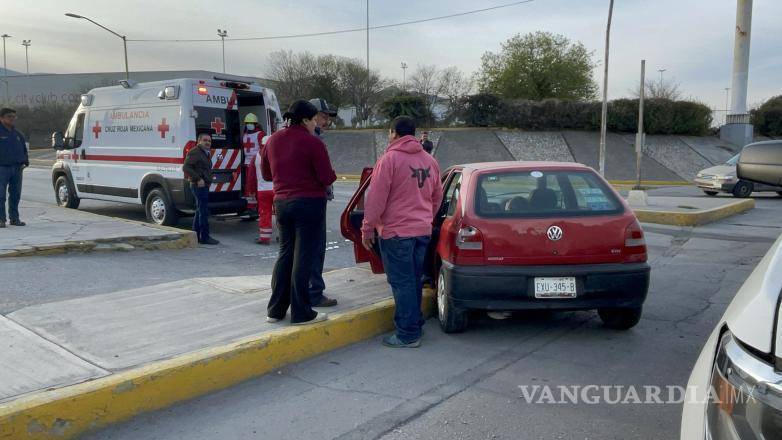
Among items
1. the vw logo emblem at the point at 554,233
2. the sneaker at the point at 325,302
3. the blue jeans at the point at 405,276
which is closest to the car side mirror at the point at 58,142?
the sneaker at the point at 325,302

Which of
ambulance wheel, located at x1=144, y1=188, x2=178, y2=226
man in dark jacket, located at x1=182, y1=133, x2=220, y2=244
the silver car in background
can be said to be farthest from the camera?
the silver car in background

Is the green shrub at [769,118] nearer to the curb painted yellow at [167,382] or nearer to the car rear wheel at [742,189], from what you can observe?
the car rear wheel at [742,189]

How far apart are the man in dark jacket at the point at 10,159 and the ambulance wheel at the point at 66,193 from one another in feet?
11.3

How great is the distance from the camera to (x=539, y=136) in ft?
118

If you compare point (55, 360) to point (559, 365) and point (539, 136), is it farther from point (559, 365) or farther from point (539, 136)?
point (539, 136)

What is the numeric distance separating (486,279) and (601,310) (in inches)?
49.1

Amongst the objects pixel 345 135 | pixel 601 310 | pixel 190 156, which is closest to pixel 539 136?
pixel 345 135

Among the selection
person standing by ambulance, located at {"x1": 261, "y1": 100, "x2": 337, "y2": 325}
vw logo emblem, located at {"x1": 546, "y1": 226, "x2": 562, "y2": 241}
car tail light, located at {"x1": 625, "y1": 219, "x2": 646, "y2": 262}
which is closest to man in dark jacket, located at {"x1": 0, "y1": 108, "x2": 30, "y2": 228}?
person standing by ambulance, located at {"x1": 261, "y1": 100, "x2": 337, "y2": 325}

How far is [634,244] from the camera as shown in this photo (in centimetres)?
518

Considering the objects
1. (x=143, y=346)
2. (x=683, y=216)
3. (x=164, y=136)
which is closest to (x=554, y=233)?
(x=143, y=346)

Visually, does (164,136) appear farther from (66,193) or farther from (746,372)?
(746,372)

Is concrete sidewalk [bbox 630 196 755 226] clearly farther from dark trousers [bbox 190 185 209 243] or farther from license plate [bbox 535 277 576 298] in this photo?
license plate [bbox 535 277 576 298]

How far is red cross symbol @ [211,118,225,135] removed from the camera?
35.1ft

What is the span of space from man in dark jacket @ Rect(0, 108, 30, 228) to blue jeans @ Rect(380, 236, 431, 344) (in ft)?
22.9
